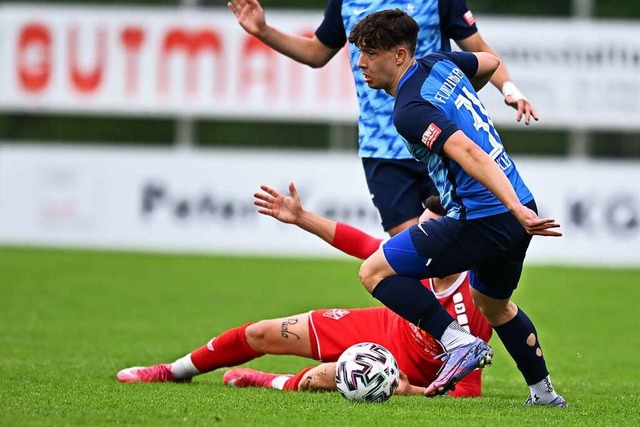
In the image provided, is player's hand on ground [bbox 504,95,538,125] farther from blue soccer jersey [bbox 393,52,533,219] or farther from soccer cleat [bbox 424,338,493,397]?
soccer cleat [bbox 424,338,493,397]

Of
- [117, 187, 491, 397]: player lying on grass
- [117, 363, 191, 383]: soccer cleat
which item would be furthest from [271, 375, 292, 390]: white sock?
Result: [117, 363, 191, 383]: soccer cleat

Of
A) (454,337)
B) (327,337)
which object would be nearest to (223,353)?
(327,337)

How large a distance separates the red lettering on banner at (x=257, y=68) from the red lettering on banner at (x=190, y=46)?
35cm

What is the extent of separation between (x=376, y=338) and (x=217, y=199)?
1059 centimetres

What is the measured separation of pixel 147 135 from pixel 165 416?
544 inches

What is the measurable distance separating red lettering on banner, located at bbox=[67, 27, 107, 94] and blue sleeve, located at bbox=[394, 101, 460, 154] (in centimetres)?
1280

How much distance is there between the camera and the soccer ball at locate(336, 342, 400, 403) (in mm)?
6223

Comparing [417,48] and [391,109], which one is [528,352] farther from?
[417,48]

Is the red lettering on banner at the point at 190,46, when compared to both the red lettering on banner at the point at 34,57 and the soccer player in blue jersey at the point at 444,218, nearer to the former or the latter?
the red lettering on banner at the point at 34,57

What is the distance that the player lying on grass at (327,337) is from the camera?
22.4ft

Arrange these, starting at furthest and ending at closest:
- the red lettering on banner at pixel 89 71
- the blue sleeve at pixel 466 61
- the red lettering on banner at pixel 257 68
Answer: the red lettering on banner at pixel 89 71 < the red lettering on banner at pixel 257 68 < the blue sleeve at pixel 466 61

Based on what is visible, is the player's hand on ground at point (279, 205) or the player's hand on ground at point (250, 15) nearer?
the player's hand on ground at point (279, 205)

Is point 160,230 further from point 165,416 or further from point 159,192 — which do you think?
point 165,416

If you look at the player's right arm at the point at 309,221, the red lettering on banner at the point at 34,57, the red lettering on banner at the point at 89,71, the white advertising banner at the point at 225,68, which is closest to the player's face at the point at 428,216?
the player's right arm at the point at 309,221
